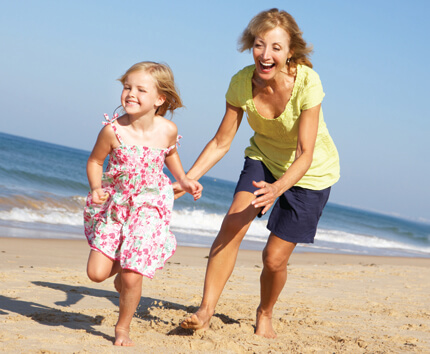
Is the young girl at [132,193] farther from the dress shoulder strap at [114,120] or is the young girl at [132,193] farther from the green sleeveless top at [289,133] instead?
the green sleeveless top at [289,133]

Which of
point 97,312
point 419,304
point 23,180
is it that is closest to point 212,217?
point 23,180

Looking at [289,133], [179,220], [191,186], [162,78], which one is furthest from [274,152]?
[179,220]

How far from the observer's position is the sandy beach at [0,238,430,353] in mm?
3385

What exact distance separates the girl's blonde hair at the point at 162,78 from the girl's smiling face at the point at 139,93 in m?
0.03

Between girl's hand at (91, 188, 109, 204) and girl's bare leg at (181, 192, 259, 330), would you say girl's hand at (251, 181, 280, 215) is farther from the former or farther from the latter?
girl's hand at (91, 188, 109, 204)

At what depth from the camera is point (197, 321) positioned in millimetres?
3432

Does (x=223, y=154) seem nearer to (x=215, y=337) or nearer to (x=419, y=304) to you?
(x=215, y=337)

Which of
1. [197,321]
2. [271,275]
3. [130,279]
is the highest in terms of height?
[271,275]

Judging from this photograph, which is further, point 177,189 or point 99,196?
point 177,189

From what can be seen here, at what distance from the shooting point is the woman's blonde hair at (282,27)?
3.45 m

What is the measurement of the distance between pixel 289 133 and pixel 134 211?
46.8 inches

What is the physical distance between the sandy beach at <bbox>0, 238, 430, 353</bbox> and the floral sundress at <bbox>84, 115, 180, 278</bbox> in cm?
58

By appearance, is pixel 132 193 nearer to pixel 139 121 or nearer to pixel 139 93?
pixel 139 121

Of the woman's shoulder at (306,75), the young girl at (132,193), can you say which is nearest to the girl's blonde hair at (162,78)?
the young girl at (132,193)
